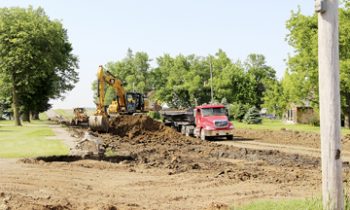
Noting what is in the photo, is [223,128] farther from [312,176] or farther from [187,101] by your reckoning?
[187,101]

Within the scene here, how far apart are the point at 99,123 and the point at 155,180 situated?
20.8 m

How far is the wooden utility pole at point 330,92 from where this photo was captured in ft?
22.6

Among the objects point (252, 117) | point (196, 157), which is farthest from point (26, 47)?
point (196, 157)

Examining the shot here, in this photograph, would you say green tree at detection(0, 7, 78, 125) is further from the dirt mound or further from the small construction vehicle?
the dirt mound

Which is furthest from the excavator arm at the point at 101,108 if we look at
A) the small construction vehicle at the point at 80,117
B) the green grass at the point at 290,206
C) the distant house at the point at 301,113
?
the distant house at the point at 301,113

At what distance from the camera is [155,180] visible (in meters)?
15.1

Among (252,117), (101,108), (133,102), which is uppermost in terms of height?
(133,102)

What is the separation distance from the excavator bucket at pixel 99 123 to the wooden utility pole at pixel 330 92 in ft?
95.1

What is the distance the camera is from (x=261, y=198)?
1172 centimetres

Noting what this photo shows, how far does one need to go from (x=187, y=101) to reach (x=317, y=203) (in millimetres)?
87631

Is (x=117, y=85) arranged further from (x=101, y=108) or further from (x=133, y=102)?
(x=101, y=108)

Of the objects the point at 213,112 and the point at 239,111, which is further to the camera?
the point at 239,111

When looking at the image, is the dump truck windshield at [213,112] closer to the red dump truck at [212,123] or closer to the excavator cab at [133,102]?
the red dump truck at [212,123]

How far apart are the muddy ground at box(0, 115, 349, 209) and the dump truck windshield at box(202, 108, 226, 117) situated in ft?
32.7
